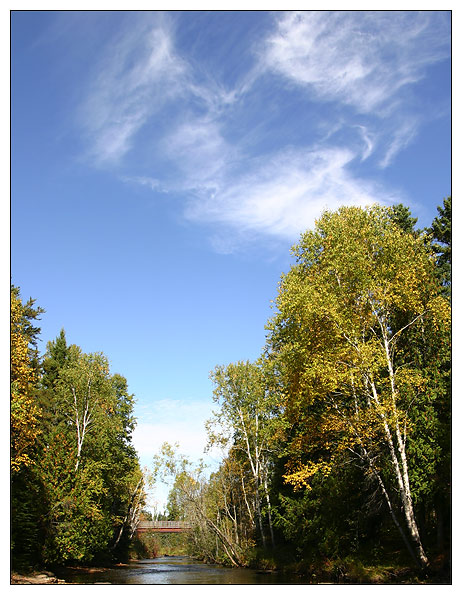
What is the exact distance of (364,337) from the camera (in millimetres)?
15953

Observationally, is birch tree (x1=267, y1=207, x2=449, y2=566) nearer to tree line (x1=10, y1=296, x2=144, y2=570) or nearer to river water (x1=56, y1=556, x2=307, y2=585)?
river water (x1=56, y1=556, x2=307, y2=585)

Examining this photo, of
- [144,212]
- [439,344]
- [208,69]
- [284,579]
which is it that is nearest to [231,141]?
[208,69]

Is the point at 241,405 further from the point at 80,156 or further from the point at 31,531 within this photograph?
the point at 80,156

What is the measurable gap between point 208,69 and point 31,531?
1762 centimetres

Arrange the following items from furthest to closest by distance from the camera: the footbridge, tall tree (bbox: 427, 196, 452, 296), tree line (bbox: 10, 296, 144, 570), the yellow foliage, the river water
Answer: the footbridge < tall tree (bbox: 427, 196, 452, 296) < the river water < tree line (bbox: 10, 296, 144, 570) < the yellow foliage

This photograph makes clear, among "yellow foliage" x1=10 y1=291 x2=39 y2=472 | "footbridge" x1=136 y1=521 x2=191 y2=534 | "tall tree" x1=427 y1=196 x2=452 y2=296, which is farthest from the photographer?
"footbridge" x1=136 y1=521 x2=191 y2=534

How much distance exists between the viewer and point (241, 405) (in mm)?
28203

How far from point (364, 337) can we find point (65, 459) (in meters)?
15.2

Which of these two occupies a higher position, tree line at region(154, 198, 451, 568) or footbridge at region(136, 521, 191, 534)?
tree line at region(154, 198, 451, 568)

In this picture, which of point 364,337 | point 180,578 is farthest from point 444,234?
point 180,578

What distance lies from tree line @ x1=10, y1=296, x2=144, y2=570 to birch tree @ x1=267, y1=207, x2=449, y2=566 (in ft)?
29.2

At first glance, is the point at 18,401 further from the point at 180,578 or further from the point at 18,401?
the point at 180,578

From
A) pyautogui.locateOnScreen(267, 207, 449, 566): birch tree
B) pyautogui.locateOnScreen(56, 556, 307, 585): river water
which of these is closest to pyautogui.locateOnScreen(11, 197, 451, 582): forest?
pyautogui.locateOnScreen(267, 207, 449, 566): birch tree

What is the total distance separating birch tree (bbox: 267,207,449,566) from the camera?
1416 centimetres
